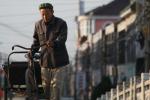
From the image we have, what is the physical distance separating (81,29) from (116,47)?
48.1 meters

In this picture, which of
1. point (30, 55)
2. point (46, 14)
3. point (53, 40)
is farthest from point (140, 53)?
point (46, 14)

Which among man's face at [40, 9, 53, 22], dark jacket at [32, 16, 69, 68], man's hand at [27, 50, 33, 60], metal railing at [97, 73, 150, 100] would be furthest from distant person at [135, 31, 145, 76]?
man's face at [40, 9, 53, 22]

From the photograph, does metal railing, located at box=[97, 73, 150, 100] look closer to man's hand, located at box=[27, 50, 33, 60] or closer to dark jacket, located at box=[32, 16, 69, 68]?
man's hand, located at box=[27, 50, 33, 60]

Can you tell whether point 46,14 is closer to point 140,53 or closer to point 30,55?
point 30,55

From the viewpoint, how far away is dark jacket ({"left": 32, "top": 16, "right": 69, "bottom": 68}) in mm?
12234

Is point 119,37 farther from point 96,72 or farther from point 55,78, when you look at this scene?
point 55,78

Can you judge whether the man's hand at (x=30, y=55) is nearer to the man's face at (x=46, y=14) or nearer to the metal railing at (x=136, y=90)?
the man's face at (x=46, y=14)

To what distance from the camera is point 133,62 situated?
2879 inches

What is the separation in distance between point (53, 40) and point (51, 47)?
203mm

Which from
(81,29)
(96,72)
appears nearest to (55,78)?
(96,72)

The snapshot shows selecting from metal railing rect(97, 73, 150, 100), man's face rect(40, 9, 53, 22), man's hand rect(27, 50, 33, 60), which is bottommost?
metal railing rect(97, 73, 150, 100)

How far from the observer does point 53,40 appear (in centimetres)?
1235

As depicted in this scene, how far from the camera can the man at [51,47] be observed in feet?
40.1

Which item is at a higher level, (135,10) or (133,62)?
(135,10)
